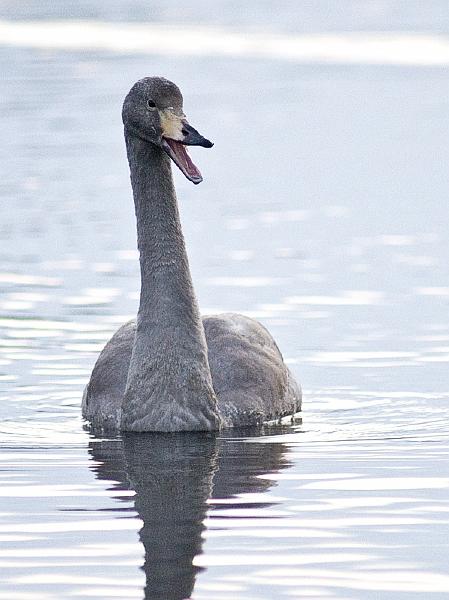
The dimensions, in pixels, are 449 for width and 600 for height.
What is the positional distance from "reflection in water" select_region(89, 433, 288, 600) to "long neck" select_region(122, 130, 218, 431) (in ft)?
0.62

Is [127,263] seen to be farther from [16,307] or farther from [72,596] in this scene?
[72,596]

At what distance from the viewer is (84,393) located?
17141mm

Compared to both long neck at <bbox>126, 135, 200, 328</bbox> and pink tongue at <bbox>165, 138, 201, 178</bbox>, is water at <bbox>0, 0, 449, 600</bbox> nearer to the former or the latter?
long neck at <bbox>126, 135, 200, 328</bbox>

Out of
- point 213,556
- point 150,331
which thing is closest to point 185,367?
point 150,331

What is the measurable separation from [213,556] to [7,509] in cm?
192

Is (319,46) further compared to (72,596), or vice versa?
(319,46)

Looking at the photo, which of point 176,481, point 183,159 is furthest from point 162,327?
point 176,481

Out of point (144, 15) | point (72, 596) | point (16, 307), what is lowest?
point (72, 596)

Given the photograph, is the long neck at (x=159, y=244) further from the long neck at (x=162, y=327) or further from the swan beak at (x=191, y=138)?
the swan beak at (x=191, y=138)

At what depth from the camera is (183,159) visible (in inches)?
604

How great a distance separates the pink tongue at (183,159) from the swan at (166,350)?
0.4 inches

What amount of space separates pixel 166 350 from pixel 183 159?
1.54 meters

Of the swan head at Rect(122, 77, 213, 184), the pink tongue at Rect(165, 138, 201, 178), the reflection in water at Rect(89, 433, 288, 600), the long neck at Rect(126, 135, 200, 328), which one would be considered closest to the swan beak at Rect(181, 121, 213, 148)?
the swan head at Rect(122, 77, 213, 184)

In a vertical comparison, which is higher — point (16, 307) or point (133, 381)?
point (16, 307)
